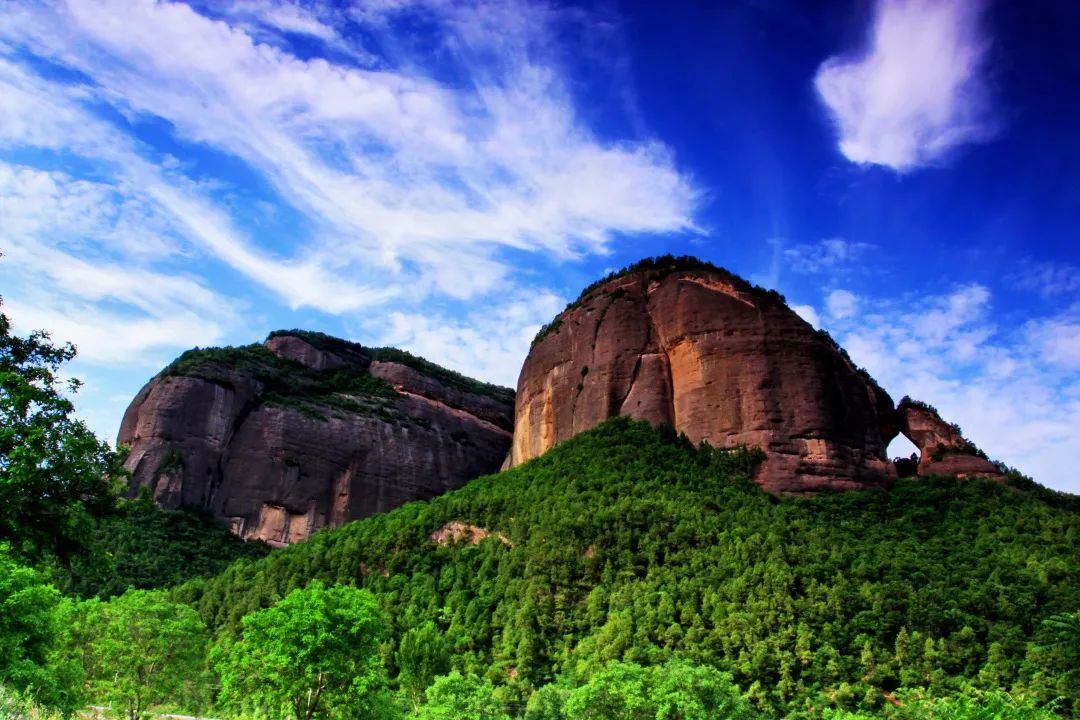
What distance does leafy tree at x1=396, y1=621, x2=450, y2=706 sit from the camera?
133 feet

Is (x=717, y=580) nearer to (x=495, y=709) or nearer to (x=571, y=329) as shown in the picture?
(x=495, y=709)

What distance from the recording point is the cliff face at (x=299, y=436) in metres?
83.1

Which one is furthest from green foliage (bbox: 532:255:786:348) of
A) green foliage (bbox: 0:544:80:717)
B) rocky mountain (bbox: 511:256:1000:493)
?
green foliage (bbox: 0:544:80:717)

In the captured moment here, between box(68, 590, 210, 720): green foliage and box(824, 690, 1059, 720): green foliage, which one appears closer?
box(824, 690, 1059, 720): green foliage

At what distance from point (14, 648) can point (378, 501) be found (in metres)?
73.2

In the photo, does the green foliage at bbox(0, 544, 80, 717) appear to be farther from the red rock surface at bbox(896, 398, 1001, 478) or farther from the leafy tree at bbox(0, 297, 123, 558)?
the red rock surface at bbox(896, 398, 1001, 478)

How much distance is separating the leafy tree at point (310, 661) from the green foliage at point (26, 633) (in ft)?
20.4

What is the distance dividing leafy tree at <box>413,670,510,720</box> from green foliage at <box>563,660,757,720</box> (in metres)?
2.84

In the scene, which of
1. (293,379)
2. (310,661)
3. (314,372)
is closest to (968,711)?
(310,661)

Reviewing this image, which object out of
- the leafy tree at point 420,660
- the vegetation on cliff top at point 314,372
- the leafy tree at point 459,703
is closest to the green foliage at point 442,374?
the vegetation on cliff top at point 314,372

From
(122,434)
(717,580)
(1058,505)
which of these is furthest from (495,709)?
(122,434)

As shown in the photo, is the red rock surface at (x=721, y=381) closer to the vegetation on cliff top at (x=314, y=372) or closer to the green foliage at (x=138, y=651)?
the vegetation on cliff top at (x=314, y=372)

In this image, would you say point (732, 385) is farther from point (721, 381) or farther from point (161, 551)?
point (161, 551)

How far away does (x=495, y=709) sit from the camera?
3097 centimetres
